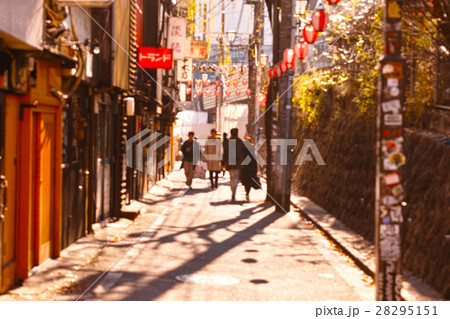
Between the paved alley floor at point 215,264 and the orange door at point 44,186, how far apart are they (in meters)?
0.47

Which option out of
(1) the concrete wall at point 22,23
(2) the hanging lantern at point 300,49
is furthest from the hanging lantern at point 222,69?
(1) the concrete wall at point 22,23

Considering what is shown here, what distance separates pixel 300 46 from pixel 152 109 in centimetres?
900

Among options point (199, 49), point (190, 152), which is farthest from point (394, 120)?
point (199, 49)

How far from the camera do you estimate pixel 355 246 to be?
42.6ft

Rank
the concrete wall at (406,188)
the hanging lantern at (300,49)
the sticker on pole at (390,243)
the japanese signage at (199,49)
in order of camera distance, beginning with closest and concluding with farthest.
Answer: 1. the sticker on pole at (390,243)
2. the concrete wall at (406,188)
3. the hanging lantern at (300,49)
4. the japanese signage at (199,49)

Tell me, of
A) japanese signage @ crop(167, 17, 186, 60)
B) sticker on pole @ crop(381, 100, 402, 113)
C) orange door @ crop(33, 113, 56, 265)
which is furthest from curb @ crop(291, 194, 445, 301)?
japanese signage @ crop(167, 17, 186, 60)

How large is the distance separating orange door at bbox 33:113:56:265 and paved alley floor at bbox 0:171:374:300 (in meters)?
0.47

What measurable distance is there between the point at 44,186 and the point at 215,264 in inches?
123

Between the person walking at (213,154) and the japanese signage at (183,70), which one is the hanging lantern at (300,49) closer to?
the person walking at (213,154)

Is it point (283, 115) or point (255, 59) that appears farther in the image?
A: point (255, 59)

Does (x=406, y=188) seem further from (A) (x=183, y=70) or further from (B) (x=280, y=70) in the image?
(A) (x=183, y=70)

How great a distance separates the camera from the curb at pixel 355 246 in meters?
8.84

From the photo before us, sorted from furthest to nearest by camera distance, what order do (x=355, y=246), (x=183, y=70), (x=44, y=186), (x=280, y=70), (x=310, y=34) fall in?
1. (x=183, y=70)
2. (x=280, y=70)
3. (x=310, y=34)
4. (x=355, y=246)
5. (x=44, y=186)

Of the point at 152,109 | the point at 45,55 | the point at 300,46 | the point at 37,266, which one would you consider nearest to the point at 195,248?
the point at 37,266
